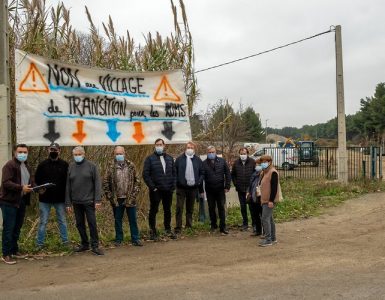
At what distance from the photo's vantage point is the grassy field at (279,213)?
26.5ft

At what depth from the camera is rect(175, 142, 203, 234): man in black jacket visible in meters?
8.85

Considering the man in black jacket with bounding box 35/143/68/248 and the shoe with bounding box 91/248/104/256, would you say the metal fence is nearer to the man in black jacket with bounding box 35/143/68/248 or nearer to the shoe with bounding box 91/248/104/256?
the shoe with bounding box 91/248/104/256

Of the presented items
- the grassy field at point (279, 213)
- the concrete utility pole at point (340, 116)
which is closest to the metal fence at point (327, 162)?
the grassy field at point (279, 213)

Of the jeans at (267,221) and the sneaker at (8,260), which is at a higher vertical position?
the jeans at (267,221)

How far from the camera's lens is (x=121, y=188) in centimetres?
800

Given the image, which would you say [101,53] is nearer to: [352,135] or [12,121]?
[12,121]

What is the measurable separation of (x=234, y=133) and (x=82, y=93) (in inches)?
607

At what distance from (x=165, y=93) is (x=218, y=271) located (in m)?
4.51

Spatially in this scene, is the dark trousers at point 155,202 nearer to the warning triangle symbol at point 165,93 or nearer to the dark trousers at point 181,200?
the dark trousers at point 181,200

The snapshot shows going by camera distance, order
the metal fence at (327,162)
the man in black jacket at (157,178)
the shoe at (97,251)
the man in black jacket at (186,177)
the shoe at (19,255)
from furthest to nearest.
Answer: the metal fence at (327,162), the man in black jacket at (186,177), the man in black jacket at (157,178), the shoe at (97,251), the shoe at (19,255)

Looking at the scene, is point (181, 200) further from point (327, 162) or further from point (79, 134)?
point (327, 162)

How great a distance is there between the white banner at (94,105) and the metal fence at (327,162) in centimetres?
967

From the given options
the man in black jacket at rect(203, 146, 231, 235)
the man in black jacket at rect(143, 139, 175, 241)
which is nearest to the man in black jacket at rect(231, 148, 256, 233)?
the man in black jacket at rect(203, 146, 231, 235)

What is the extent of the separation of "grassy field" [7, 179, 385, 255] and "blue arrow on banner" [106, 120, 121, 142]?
175 centimetres
